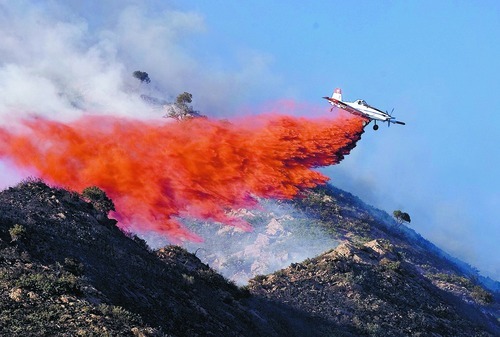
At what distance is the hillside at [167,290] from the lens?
32.1m

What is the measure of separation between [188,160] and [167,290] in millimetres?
45383

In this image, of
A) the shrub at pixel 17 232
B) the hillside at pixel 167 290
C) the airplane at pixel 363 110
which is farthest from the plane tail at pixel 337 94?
the shrub at pixel 17 232

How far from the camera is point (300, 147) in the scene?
8306cm

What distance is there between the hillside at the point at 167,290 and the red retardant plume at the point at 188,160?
12.9 metres

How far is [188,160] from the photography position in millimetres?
88500

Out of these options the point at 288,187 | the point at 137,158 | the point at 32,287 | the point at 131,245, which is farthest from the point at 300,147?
the point at 32,287

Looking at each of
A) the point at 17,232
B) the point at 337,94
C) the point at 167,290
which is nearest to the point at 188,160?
the point at 337,94

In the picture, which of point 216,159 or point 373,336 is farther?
point 216,159

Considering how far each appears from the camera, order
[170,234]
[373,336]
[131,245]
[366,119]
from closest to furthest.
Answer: [131,245]
[373,336]
[366,119]
[170,234]

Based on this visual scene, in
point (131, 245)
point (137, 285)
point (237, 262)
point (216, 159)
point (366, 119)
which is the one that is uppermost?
point (366, 119)

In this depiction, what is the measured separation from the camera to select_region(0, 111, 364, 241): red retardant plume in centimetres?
8306

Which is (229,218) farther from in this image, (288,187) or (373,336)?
(373,336)

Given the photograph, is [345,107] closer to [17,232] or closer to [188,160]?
[188,160]

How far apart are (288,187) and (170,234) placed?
20424 millimetres
